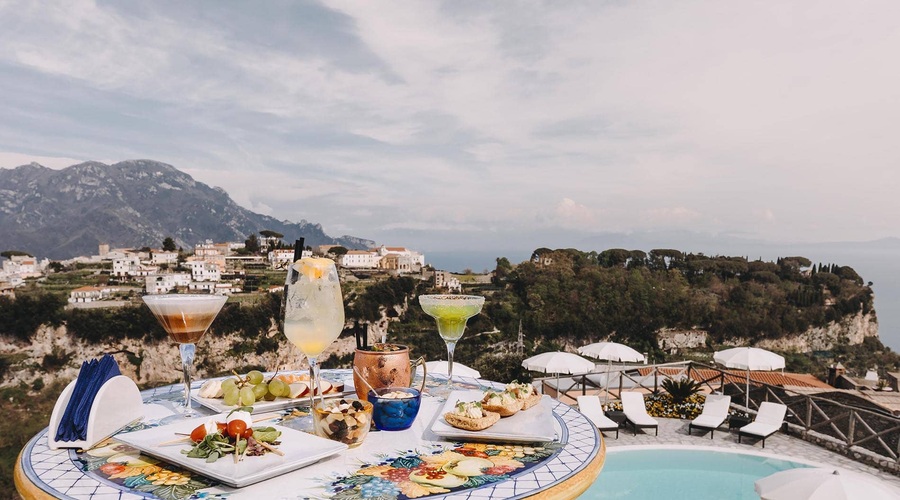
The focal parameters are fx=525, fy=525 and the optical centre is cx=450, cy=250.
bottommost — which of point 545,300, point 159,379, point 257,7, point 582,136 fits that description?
point 159,379

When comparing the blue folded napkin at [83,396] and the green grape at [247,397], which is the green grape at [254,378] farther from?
the blue folded napkin at [83,396]

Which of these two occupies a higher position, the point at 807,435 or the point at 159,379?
the point at 807,435

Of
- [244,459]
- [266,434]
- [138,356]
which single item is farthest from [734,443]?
[138,356]

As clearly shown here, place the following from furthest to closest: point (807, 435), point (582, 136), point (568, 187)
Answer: point (568, 187), point (582, 136), point (807, 435)

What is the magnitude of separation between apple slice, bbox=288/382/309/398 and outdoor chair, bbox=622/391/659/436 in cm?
727

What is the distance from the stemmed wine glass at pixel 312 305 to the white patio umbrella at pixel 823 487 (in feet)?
13.5

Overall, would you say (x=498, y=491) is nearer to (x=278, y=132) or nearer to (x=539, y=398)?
(x=539, y=398)

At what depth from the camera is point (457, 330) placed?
2293mm

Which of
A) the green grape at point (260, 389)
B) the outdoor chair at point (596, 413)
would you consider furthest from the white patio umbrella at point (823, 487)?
the green grape at point (260, 389)

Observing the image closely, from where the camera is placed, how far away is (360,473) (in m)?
1.36

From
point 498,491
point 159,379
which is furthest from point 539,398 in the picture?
point 159,379

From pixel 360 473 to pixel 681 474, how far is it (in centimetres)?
700

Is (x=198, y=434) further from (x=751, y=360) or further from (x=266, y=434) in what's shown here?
(x=751, y=360)

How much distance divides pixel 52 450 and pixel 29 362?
58.9 metres
